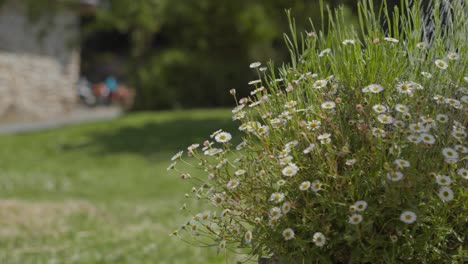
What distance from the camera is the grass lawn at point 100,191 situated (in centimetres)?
575

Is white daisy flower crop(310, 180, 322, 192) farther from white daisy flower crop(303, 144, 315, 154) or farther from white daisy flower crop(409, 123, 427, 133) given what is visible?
white daisy flower crop(409, 123, 427, 133)

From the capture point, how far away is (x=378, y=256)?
7.11 ft

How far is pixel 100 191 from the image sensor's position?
34.2 feet

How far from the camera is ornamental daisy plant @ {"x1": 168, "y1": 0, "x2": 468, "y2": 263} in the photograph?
2117 millimetres

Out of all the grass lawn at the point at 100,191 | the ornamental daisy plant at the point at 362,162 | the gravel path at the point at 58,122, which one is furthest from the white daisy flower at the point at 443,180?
the gravel path at the point at 58,122

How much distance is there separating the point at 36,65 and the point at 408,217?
59.3 feet

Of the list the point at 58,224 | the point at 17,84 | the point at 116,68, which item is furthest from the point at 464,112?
the point at 116,68

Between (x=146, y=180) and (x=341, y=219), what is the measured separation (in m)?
9.12

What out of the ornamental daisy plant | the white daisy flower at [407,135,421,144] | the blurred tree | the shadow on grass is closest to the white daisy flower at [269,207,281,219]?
the ornamental daisy plant

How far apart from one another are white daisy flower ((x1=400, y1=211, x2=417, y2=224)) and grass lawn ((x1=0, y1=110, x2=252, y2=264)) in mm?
3094

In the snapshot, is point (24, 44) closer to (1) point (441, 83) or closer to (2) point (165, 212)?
(2) point (165, 212)

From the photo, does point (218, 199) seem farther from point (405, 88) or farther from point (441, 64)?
point (441, 64)

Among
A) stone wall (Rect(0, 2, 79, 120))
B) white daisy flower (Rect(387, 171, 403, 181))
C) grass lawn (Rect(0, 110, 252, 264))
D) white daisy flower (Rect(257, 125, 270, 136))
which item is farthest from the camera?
stone wall (Rect(0, 2, 79, 120))

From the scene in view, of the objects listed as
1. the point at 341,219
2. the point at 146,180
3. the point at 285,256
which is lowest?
the point at 146,180
